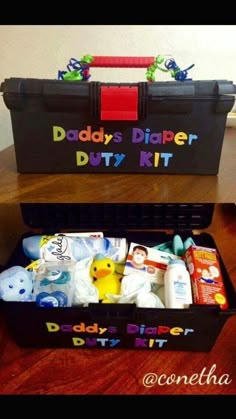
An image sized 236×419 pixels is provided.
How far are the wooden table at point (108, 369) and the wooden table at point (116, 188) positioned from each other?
1.1 inches

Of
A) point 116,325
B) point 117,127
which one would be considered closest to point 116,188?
point 117,127

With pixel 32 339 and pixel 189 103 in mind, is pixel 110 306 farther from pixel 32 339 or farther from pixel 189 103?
pixel 189 103

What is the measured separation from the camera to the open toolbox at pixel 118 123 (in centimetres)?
41

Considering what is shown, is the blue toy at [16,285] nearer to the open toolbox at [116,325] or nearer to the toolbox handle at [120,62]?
the open toolbox at [116,325]

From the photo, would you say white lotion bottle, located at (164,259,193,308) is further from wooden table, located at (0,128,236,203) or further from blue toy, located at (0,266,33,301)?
blue toy, located at (0,266,33,301)

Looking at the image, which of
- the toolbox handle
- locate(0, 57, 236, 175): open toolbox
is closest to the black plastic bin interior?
locate(0, 57, 236, 175): open toolbox

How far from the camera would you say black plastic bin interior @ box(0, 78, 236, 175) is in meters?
0.41

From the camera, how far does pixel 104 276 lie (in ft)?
1.60

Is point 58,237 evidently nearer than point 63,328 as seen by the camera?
No

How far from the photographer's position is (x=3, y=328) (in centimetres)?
49

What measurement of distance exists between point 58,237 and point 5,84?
0.26 metres

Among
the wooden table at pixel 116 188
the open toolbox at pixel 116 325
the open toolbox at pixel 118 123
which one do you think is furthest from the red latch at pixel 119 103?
the open toolbox at pixel 116 325

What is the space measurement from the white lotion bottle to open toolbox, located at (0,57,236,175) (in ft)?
0.52
